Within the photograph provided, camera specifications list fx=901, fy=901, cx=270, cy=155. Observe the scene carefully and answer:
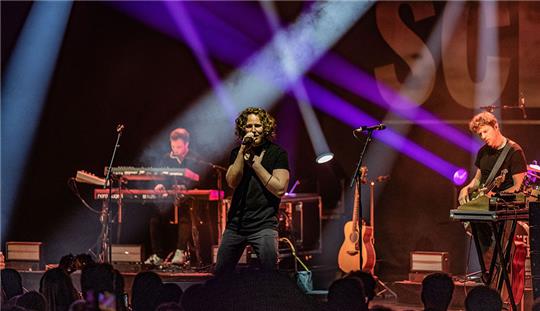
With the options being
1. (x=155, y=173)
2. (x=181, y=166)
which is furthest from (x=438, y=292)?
(x=181, y=166)

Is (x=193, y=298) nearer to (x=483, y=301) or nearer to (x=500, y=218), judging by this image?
(x=483, y=301)

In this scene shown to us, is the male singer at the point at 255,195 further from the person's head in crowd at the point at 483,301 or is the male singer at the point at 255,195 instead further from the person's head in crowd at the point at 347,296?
the person's head in crowd at the point at 483,301

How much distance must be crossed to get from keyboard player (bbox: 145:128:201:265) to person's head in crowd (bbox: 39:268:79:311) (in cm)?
545

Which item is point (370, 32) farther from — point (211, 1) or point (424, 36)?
point (211, 1)

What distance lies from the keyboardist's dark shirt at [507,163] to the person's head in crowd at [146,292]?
13.7 feet

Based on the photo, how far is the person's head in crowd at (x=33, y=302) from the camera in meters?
5.63

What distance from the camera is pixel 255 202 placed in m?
7.16

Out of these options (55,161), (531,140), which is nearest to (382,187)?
(531,140)

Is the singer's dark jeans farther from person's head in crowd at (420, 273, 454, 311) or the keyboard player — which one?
the keyboard player

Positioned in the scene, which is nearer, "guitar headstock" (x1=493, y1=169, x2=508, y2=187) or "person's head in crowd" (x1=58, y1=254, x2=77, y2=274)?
"person's head in crowd" (x1=58, y1=254, x2=77, y2=274)

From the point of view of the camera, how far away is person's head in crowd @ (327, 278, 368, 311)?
208 inches

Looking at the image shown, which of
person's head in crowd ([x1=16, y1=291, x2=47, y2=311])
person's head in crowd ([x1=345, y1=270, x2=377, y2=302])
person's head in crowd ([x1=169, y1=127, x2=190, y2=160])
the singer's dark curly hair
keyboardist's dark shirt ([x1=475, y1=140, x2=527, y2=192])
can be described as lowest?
person's head in crowd ([x1=16, y1=291, x2=47, y2=311])

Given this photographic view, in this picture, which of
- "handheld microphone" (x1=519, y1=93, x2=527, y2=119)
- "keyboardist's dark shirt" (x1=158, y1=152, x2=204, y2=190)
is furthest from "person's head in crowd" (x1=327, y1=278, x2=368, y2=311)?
"keyboardist's dark shirt" (x1=158, y1=152, x2=204, y2=190)

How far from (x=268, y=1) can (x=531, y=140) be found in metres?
3.97
